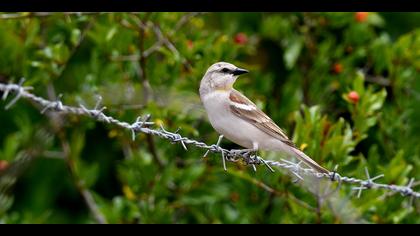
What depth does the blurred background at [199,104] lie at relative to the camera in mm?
6242

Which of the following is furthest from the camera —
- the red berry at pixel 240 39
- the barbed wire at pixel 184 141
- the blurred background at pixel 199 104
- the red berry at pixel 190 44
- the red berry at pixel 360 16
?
the red berry at pixel 240 39

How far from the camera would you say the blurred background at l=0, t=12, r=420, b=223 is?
6242 millimetres

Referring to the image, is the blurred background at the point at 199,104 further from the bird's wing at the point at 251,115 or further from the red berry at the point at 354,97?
the bird's wing at the point at 251,115

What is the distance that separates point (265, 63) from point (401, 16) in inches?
54.7

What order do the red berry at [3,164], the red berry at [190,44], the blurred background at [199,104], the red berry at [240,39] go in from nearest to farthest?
the blurred background at [199,104]
the red berry at [3,164]
the red berry at [190,44]
the red berry at [240,39]

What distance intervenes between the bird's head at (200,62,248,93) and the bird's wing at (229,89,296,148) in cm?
7

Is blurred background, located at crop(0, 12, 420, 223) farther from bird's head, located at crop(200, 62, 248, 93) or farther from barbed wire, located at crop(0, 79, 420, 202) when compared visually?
barbed wire, located at crop(0, 79, 420, 202)

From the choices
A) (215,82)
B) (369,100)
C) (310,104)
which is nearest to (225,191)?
(310,104)

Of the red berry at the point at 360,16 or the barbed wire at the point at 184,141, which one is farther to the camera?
the red berry at the point at 360,16

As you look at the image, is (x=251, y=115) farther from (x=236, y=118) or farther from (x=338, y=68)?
(x=338, y=68)

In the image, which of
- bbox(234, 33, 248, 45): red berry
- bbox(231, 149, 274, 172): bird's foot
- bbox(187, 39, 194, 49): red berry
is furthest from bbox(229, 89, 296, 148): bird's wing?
bbox(234, 33, 248, 45): red berry

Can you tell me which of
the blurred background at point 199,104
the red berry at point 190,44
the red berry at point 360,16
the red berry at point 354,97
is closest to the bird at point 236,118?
the blurred background at point 199,104

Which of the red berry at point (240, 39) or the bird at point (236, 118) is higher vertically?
the bird at point (236, 118)
